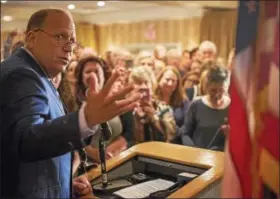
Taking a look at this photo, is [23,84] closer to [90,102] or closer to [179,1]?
[90,102]

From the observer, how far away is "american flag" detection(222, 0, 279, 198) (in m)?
0.75

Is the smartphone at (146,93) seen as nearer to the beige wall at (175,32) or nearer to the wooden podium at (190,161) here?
the wooden podium at (190,161)

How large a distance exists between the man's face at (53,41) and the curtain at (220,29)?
625 cm

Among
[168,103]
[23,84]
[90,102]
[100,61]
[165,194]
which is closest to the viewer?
[90,102]

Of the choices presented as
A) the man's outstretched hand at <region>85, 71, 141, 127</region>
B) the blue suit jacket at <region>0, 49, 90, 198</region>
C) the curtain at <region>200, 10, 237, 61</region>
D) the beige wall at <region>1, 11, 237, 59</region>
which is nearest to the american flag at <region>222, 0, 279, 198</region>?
the man's outstretched hand at <region>85, 71, 141, 127</region>

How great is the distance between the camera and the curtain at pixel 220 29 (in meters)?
7.17

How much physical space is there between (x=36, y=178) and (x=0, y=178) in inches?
4.0

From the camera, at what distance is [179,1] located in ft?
19.9

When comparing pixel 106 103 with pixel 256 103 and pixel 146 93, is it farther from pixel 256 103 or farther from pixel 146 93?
pixel 146 93

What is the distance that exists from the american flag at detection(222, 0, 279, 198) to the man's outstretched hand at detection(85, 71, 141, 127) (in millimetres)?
240

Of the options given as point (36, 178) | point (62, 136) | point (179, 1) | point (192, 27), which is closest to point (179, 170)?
point (36, 178)

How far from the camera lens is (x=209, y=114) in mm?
2709

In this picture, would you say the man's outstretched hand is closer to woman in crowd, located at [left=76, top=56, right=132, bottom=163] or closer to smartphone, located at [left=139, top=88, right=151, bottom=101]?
woman in crowd, located at [left=76, top=56, right=132, bottom=163]

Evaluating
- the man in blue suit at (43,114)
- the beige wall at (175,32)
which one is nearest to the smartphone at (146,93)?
the man in blue suit at (43,114)
